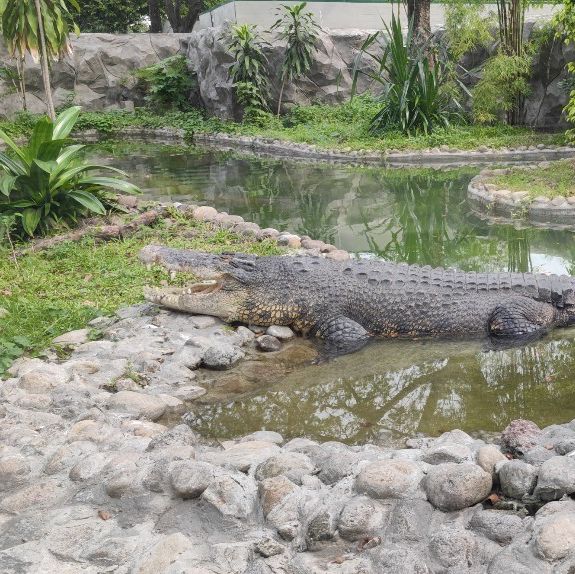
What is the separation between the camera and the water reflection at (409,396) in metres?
3.63

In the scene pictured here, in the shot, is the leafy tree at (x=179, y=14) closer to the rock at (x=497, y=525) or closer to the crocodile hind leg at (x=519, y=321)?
the crocodile hind leg at (x=519, y=321)

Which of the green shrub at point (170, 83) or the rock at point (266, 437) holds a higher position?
the green shrub at point (170, 83)

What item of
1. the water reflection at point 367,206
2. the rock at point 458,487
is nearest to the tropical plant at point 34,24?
the water reflection at point 367,206

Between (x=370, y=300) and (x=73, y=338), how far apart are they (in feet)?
6.97

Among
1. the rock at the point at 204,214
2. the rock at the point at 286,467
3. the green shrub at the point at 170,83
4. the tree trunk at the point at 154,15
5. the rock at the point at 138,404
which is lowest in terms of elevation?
the rock at the point at 138,404

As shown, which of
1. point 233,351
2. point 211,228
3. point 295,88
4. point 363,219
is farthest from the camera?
point 295,88

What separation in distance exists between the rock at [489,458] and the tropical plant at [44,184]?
18.1 feet

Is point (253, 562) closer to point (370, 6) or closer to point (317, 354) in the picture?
point (317, 354)

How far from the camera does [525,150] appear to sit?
43.3 feet

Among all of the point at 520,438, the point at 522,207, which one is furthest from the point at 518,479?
the point at 522,207

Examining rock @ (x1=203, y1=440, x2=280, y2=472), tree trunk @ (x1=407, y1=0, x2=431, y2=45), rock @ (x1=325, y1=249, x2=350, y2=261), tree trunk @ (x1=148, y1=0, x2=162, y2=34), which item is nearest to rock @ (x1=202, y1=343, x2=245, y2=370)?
rock @ (x1=203, y1=440, x2=280, y2=472)

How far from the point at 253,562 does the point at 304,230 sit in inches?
251

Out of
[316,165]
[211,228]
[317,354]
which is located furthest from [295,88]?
[317,354]

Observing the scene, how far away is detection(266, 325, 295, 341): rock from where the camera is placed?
497 cm
